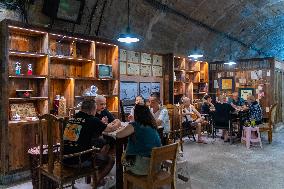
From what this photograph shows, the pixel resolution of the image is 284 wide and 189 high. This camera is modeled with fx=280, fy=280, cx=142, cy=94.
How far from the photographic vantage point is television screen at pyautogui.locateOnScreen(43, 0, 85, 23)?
5660 mm

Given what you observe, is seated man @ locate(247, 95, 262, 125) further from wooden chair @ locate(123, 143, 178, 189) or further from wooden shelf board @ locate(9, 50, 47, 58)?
wooden shelf board @ locate(9, 50, 47, 58)

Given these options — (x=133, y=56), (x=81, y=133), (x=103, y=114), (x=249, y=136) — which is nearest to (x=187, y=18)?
(x=133, y=56)

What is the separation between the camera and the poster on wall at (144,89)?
844cm

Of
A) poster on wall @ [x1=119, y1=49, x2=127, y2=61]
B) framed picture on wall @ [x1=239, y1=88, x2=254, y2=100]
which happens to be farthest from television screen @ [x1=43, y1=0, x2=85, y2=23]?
framed picture on wall @ [x1=239, y1=88, x2=254, y2=100]

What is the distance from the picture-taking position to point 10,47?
16.8 feet

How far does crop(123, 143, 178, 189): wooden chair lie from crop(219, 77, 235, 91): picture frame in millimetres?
8215

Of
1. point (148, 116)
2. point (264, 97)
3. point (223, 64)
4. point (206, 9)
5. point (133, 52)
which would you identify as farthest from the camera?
point (223, 64)

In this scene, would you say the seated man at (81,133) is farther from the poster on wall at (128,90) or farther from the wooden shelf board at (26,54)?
the poster on wall at (128,90)

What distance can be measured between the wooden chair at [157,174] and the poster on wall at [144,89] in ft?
16.5

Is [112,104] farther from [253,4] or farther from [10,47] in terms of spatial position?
[253,4]

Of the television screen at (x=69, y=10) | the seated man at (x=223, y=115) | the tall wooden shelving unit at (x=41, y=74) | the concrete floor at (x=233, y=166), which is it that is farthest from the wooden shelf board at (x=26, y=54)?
the seated man at (x=223, y=115)

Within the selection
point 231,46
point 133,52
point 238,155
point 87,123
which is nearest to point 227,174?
point 238,155

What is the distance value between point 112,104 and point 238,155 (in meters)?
3.23

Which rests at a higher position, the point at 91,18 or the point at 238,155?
the point at 91,18
